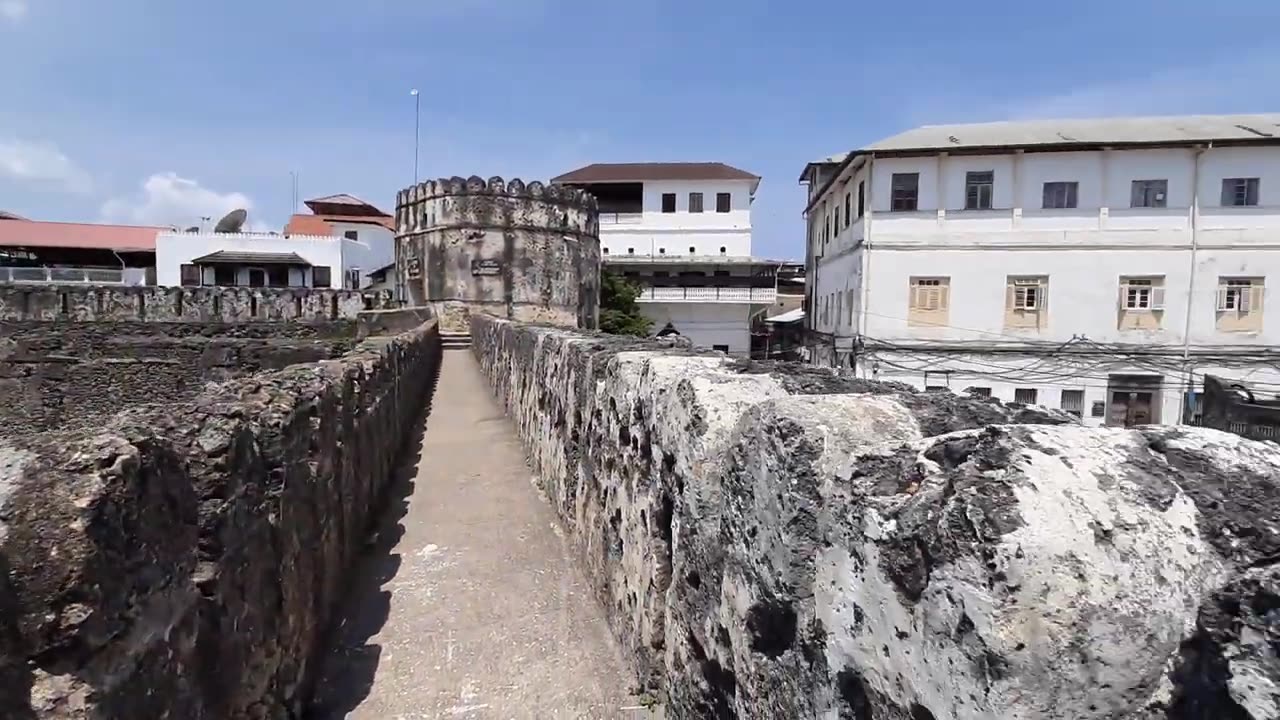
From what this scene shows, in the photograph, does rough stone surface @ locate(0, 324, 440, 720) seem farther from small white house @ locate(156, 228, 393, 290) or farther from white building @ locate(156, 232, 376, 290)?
white building @ locate(156, 232, 376, 290)

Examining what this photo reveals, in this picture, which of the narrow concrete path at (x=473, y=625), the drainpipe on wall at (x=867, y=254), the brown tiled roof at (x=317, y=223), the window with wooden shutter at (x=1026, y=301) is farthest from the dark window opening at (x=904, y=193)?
the brown tiled roof at (x=317, y=223)

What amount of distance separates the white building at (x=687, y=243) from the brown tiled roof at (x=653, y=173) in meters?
0.05

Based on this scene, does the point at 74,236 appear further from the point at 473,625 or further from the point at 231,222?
the point at 473,625

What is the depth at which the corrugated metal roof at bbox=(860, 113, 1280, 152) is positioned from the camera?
2273 centimetres

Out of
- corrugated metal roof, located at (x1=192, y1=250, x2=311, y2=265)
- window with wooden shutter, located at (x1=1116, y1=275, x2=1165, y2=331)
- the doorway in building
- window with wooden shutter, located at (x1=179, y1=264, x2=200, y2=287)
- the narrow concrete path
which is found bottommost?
the doorway in building

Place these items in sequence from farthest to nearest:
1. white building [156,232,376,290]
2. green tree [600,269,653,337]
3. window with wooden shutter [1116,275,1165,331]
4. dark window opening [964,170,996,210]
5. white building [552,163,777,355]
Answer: white building [156,232,376,290] < white building [552,163,777,355] < green tree [600,269,653,337] < dark window opening [964,170,996,210] < window with wooden shutter [1116,275,1165,331]

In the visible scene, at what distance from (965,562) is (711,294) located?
118ft

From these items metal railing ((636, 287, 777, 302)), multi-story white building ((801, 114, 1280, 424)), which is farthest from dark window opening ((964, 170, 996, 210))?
metal railing ((636, 287, 777, 302))

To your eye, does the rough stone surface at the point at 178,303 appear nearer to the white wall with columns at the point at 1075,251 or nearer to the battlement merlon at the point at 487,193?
the battlement merlon at the point at 487,193

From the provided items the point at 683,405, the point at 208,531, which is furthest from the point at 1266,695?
the point at 208,531

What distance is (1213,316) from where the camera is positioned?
22406mm

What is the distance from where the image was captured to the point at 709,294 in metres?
36.8

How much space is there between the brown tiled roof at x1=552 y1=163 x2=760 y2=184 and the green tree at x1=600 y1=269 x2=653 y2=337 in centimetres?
719

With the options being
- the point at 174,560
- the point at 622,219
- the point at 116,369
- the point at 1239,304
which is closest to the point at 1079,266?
the point at 1239,304
